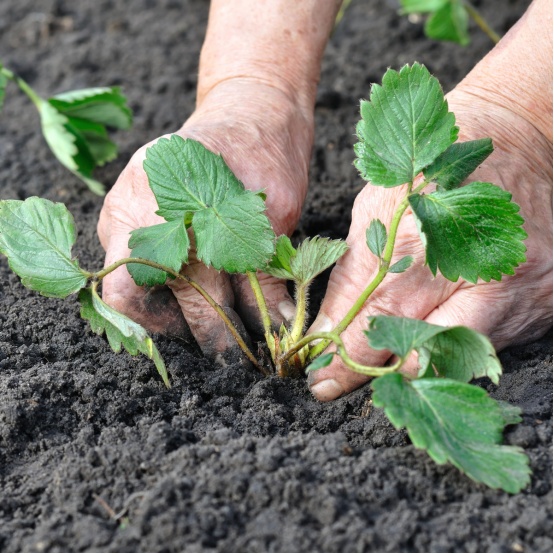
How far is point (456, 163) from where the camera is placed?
1.48 meters

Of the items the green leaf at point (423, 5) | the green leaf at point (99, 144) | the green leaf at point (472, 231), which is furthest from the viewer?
the green leaf at point (423, 5)

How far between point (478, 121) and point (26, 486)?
116cm

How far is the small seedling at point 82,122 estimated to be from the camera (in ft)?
7.86

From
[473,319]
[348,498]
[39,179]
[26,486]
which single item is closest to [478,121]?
[473,319]

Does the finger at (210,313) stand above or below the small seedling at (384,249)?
below

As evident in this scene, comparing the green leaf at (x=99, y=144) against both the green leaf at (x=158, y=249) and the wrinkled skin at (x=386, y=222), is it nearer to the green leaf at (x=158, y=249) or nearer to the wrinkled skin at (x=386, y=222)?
the wrinkled skin at (x=386, y=222)

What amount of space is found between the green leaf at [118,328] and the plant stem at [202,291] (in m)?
0.05

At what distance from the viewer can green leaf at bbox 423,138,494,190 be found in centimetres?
148

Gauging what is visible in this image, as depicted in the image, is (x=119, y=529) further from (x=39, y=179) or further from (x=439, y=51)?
(x=439, y=51)

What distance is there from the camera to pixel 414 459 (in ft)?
4.50

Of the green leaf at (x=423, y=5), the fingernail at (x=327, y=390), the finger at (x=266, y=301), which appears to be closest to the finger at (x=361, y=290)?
the fingernail at (x=327, y=390)

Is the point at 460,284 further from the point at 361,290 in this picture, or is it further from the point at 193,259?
the point at 193,259

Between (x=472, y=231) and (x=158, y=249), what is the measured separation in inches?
23.4

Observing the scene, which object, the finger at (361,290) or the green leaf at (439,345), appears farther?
the finger at (361,290)
